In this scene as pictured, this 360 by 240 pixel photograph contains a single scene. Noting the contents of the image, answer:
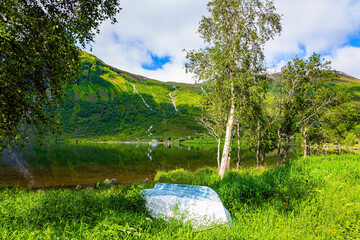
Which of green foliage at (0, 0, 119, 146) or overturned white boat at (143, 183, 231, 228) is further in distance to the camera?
green foliage at (0, 0, 119, 146)

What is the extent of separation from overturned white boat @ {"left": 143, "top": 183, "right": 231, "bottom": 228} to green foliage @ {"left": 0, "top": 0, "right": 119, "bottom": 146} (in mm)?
7104

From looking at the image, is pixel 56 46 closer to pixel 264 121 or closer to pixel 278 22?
pixel 278 22

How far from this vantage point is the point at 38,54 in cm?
779

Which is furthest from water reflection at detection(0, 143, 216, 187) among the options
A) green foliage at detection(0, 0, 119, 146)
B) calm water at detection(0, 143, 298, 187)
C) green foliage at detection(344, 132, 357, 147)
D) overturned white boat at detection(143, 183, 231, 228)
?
green foliage at detection(344, 132, 357, 147)

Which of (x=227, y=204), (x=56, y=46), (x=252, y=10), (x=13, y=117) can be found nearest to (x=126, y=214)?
(x=227, y=204)

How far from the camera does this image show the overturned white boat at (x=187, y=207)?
5.63 m

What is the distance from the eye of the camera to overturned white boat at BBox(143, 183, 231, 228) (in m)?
5.63

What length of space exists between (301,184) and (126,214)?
7036 millimetres

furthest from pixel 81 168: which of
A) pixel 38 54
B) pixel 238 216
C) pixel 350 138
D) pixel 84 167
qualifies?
pixel 350 138

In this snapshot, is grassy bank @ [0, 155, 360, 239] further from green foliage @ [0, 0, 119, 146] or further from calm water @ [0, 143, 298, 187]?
calm water @ [0, 143, 298, 187]

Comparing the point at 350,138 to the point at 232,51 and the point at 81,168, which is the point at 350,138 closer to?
the point at 232,51

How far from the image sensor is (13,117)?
9.93m

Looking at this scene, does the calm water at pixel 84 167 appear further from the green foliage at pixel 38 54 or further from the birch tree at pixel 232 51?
the birch tree at pixel 232 51

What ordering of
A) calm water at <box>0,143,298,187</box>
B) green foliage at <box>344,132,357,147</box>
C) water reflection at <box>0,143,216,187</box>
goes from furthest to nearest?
green foliage at <box>344,132,357,147</box> < water reflection at <box>0,143,216,187</box> < calm water at <box>0,143,298,187</box>
